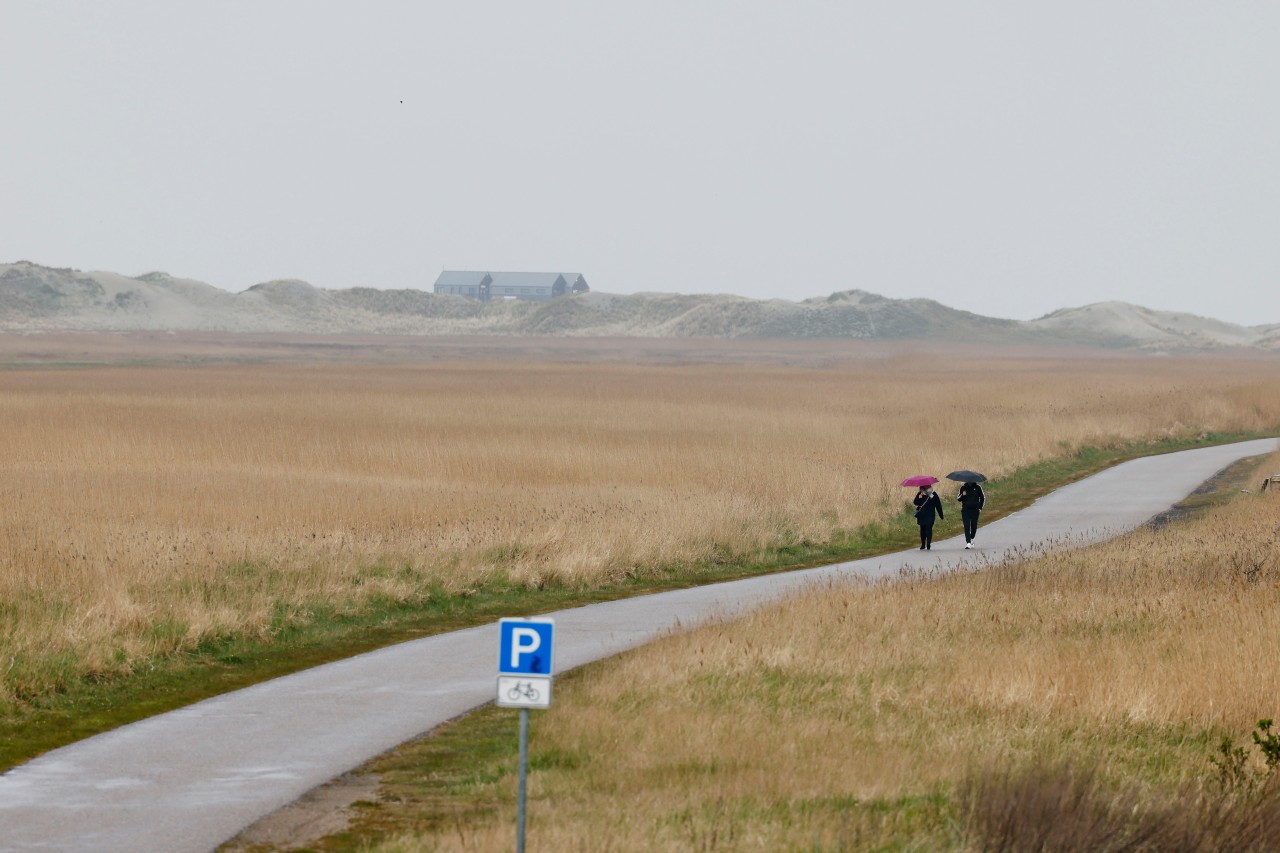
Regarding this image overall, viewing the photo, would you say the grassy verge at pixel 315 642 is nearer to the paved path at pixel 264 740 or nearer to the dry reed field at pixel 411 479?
the dry reed field at pixel 411 479

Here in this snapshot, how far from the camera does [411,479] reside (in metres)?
37.0

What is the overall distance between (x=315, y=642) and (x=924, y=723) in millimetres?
8406

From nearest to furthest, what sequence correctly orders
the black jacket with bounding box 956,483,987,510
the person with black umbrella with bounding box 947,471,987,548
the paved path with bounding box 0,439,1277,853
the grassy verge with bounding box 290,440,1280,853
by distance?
the grassy verge with bounding box 290,440,1280,853
the paved path with bounding box 0,439,1277,853
the person with black umbrella with bounding box 947,471,987,548
the black jacket with bounding box 956,483,987,510

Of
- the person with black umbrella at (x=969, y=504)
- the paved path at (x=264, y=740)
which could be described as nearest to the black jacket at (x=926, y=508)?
the person with black umbrella at (x=969, y=504)

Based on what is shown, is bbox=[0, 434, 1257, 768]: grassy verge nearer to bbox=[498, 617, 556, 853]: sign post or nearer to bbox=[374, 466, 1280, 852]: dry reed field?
bbox=[374, 466, 1280, 852]: dry reed field

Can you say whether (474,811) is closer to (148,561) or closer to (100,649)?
(100,649)

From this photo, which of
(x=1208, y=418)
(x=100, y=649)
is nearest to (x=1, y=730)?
(x=100, y=649)

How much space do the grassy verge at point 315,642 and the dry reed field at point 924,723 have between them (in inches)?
150

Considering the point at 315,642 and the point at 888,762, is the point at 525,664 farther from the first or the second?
the point at 315,642

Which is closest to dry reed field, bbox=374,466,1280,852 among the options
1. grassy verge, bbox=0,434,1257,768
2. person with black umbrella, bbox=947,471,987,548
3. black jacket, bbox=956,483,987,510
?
grassy verge, bbox=0,434,1257,768

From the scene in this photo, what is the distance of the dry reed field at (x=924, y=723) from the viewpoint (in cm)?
1063

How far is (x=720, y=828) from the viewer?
10.9 m

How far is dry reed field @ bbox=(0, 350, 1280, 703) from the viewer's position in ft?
68.8

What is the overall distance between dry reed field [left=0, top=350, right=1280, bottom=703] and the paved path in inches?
84.3
